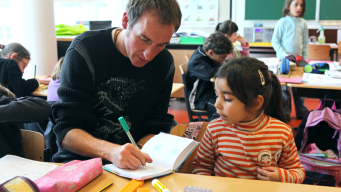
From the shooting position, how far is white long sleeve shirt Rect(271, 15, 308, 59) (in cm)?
363

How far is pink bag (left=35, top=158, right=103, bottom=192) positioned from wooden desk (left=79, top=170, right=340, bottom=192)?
2 centimetres

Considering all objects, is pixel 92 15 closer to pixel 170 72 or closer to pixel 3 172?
pixel 170 72

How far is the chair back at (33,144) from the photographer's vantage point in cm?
135

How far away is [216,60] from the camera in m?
2.75

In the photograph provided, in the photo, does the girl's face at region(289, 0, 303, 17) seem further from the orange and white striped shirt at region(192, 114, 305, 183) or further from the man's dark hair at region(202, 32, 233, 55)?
the orange and white striped shirt at region(192, 114, 305, 183)

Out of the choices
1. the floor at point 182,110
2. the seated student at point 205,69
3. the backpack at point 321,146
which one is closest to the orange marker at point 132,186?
the backpack at point 321,146

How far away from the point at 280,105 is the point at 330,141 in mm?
884

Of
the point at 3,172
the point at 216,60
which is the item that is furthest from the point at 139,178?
the point at 216,60

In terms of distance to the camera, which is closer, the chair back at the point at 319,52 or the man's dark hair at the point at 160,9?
the man's dark hair at the point at 160,9

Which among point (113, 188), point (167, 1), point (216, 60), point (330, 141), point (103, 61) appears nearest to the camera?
point (113, 188)

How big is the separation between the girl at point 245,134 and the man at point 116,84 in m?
0.28

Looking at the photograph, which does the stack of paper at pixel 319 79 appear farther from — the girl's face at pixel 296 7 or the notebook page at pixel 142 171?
the notebook page at pixel 142 171

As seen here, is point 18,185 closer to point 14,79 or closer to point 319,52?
point 14,79

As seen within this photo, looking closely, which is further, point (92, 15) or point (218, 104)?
point (92, 15)
